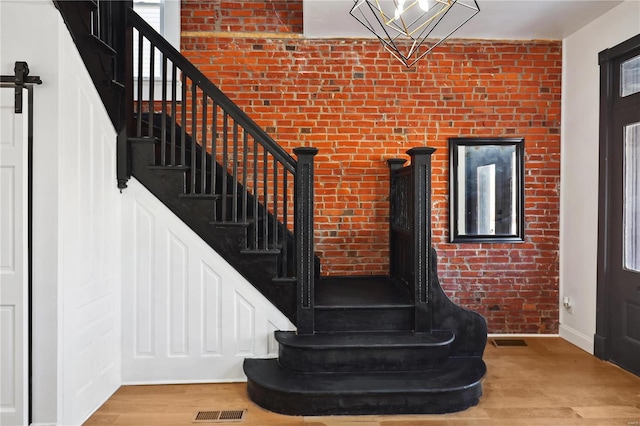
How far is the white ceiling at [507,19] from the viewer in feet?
12.0

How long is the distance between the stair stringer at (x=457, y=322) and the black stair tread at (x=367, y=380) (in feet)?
0.60

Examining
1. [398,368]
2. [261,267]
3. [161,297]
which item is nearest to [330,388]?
[398,368]

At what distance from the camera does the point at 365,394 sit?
9.16 ft

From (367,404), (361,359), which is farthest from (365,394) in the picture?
(361,359)

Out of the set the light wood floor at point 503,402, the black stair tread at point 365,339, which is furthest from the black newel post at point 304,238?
the light wood floor at point 503,402

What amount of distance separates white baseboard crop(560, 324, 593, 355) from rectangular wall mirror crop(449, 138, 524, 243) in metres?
1.11

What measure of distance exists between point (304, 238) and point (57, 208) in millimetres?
1596

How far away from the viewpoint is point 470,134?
4383mm

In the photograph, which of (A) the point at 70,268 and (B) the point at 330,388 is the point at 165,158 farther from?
(B) the point at 330,388

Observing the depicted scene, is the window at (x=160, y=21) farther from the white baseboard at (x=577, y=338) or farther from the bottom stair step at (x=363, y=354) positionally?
the white baseboard at (x=577, y=338)

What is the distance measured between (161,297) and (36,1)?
2.08m

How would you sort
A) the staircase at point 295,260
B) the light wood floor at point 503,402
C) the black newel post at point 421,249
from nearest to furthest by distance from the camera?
the light wood floor at point 503,402, the staircase at point 295,260, the black newel post at point 421,249

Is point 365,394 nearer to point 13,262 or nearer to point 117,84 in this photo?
point 13,262

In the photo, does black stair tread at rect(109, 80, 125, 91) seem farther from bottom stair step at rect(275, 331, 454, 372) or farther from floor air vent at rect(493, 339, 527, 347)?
floor air vent at rect(493, 339, 527, 347)
